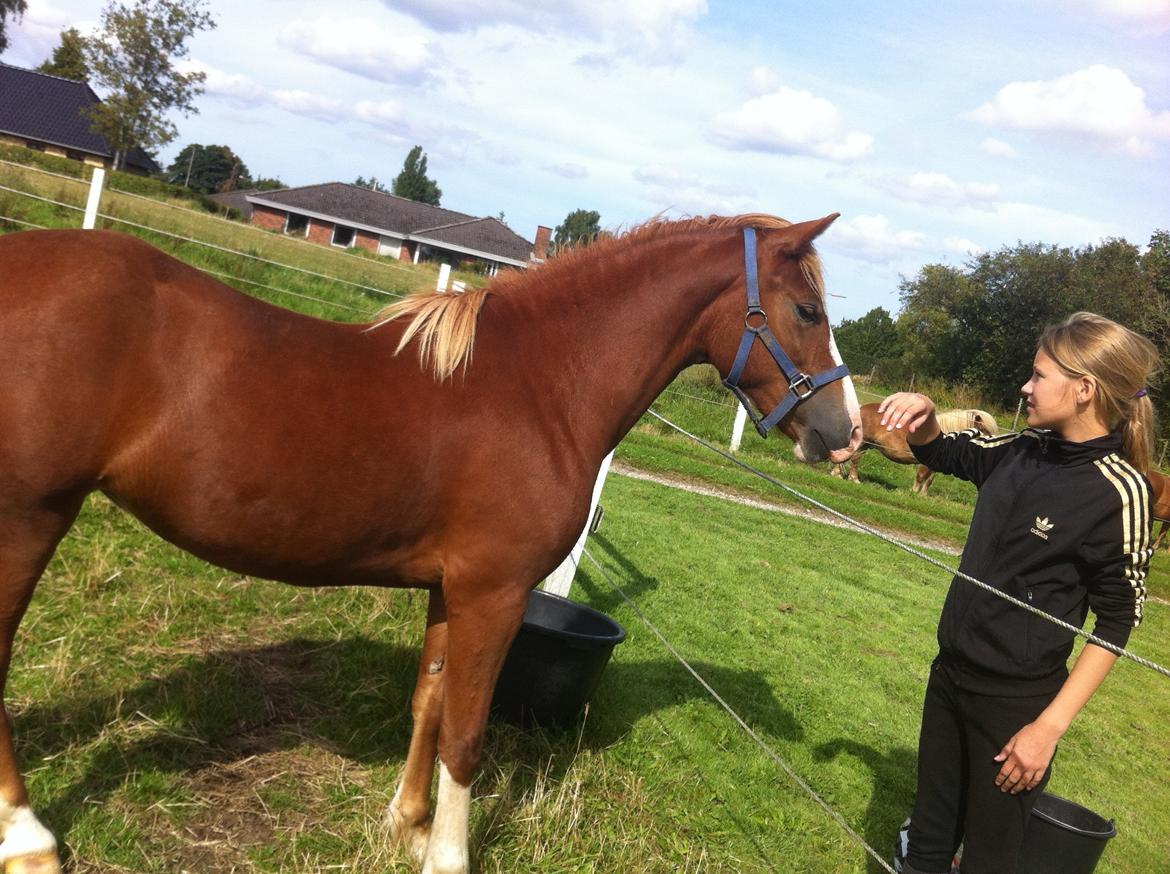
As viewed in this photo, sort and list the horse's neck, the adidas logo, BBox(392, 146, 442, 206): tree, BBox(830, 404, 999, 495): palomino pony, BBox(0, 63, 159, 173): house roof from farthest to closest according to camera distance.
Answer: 1. BBox(392, 146, 442, 206): tree
2. BBox(0, 63, 159, 173): house roof
3. BBox(830, 404, 999, 495): palomino pony
4. the horse's neck
5. the adidas logo

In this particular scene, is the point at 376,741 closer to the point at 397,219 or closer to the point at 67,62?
the point at 397,219

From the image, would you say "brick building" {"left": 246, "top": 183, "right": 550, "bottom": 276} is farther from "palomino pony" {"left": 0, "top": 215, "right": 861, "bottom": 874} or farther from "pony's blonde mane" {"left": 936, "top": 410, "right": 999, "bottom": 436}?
"palomino pony" {"left": 0, "top": 215, "right": 861, "bottom": 874}

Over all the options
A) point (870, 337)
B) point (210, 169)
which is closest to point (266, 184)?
point (210, 169)

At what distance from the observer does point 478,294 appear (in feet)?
9.86

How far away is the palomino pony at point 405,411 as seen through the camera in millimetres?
2359

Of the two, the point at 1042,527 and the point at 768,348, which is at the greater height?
the point at 768,348

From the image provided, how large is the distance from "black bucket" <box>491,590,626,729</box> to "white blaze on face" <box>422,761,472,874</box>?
1.06m

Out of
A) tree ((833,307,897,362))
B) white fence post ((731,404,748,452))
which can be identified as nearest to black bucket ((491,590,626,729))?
white fence post ((731,404,748,452))

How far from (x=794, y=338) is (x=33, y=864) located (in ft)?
9.92

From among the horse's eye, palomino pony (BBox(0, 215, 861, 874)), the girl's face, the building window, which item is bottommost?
palomino pony (BBox(0, 215, 861, 874))

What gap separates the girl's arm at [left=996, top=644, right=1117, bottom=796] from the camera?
243 centimetres

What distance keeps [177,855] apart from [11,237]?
2.09m

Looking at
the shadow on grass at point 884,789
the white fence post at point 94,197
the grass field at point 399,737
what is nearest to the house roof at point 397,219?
the white fence post at point 94,197

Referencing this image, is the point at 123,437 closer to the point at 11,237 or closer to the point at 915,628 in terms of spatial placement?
the point at 11,237
